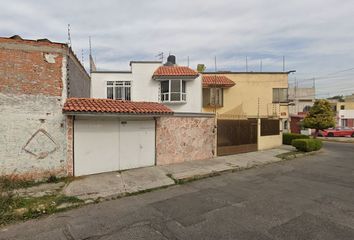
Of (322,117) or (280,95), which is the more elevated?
(280,95)

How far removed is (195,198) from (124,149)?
462 cm

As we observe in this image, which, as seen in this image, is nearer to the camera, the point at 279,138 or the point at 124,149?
the point at 124,149

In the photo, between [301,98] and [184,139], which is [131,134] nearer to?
[184,139]

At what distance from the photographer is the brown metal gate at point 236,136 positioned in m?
13.9

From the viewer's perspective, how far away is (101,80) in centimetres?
1848

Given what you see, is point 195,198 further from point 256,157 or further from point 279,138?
point 279,138

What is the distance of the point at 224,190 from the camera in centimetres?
775

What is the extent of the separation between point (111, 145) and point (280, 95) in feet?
61.2

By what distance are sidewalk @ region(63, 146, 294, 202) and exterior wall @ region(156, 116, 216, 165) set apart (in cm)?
52

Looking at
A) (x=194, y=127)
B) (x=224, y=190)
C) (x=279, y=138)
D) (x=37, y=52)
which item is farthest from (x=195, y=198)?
(x=279, y=138)

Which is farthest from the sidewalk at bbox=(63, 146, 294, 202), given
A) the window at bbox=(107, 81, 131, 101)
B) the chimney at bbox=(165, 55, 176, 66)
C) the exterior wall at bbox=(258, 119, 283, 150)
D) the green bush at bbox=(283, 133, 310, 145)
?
the chimney at bbox=(165, 55, 176, 66)

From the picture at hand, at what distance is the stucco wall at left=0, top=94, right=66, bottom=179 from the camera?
316 inches

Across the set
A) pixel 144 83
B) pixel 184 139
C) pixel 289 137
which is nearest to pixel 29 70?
pixel 184 139

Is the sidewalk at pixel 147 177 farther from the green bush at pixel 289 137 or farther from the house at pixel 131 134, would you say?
the green bush at pixel 289 137
